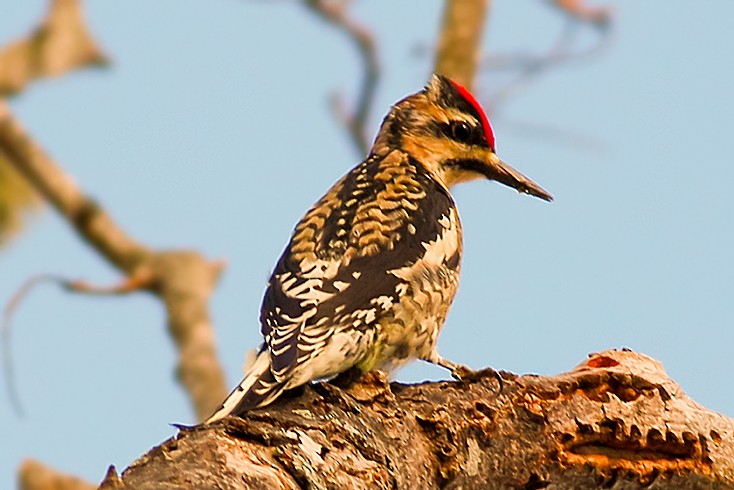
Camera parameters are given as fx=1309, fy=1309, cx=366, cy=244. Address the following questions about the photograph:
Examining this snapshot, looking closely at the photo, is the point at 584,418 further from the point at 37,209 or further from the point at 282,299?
the point at 37,209

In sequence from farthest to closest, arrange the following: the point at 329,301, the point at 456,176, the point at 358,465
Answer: the point at 456,176, the point at 329,301, the point at 358,465

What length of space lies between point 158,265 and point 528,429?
12.0ft

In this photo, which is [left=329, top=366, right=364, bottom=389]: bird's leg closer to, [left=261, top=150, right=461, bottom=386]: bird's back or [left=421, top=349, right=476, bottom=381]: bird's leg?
[left=261, top=150, right=461, bottom=386]: bird's back

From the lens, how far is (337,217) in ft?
14.9

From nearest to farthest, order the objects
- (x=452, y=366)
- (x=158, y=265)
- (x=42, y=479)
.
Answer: (x=452, y=366)
(x=42, y=479)
(x=158, y=265)

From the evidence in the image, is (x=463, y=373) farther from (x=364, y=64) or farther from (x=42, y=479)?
(x=364, y=64)

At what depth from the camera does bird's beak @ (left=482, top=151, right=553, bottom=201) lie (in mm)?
5484

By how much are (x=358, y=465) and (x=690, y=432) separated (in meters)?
1.13

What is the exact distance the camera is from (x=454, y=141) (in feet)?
18.2

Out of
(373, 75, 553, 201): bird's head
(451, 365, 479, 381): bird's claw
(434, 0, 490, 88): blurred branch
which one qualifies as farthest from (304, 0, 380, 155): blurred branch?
(451, 365, 479, 381): bird's claw

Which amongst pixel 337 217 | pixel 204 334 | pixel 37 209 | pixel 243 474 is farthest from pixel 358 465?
pixel 37 209

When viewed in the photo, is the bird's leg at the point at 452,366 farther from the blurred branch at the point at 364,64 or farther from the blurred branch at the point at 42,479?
the blurred branch at the point at 364,64

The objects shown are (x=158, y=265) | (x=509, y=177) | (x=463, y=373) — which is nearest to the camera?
(x=463, y=373)

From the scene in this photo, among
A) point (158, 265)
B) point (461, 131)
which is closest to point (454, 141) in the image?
point (461, 131)
